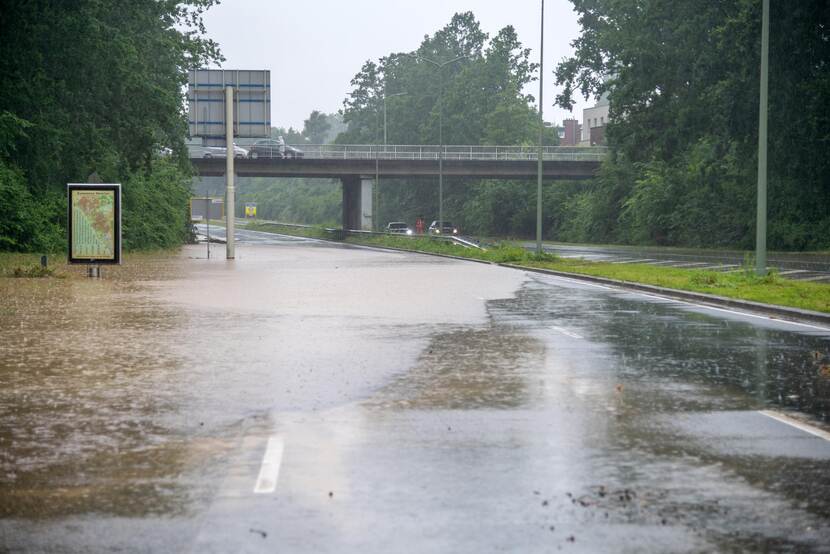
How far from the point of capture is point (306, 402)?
10617 millimetres

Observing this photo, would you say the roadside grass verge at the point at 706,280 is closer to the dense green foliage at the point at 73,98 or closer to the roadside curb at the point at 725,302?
the roadside curb at the point at 725,302

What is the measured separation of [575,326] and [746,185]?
49.6 meters

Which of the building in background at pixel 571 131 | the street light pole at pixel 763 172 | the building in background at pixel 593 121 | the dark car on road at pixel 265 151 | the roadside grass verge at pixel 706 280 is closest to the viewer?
the roadside grass verge at pixel 706 280

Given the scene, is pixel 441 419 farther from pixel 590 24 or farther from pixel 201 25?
pixel 590 24

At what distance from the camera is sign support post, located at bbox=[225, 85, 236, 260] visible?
160 feet

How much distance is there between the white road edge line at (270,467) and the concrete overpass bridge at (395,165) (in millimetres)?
79687

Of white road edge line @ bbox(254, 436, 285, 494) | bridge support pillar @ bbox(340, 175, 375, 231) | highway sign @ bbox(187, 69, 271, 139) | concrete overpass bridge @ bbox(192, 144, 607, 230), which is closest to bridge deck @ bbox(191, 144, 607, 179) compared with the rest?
concrete overpass bridge @ bbox(192, 144, 607, 230)

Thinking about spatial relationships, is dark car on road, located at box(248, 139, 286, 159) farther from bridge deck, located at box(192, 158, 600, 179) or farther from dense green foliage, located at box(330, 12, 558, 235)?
dense green foliage, located at box(330, 12, 558, 235)

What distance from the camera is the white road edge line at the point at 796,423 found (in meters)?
9.05

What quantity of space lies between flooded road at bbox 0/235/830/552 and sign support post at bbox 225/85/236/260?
30142mm

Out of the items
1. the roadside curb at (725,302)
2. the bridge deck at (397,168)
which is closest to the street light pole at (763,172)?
the roadside curb at (725,302)

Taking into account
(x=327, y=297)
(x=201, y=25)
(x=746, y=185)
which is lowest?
(x=327, y=297)

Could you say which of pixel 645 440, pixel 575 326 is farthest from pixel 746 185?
pixel 645 440

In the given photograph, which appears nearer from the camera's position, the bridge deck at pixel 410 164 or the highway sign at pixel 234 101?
the highway sign at pixel 234 101
